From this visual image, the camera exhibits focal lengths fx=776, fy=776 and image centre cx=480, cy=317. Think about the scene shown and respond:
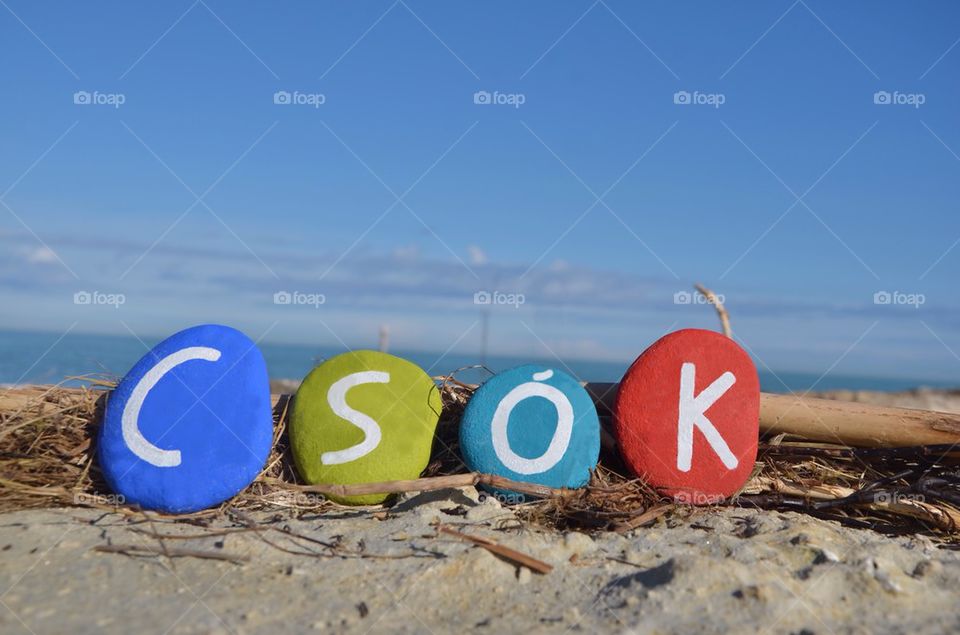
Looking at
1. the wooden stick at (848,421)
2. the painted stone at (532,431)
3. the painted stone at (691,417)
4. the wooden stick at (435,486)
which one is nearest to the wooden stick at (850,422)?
the wooden stick at (848,421)

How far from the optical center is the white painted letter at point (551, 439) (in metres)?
4.03

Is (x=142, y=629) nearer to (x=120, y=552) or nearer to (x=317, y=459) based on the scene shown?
(x=120, y=552)

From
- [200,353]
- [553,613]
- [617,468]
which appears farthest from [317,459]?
[553,613]

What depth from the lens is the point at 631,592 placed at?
262cm

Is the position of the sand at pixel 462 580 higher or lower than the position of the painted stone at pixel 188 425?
lower

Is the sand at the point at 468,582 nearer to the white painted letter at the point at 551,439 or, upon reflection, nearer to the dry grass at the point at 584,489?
the dry grass at the point at 584,489

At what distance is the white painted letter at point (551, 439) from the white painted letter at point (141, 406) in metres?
1.56

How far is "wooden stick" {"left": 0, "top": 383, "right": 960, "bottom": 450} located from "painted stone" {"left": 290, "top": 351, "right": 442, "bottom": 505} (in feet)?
1.43

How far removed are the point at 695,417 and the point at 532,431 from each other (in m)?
0.91

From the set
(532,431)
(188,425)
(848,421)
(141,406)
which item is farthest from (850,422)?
(141,406)

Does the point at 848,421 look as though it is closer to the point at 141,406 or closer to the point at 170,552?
the point at 170,552

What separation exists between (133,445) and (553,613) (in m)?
2.42

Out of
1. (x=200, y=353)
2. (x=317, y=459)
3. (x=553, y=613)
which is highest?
(x=200, y=353)

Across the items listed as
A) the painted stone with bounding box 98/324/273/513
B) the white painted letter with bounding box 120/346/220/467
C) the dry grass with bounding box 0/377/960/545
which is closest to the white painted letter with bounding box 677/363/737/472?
the dry grass with bounding box 0/377/960/545
